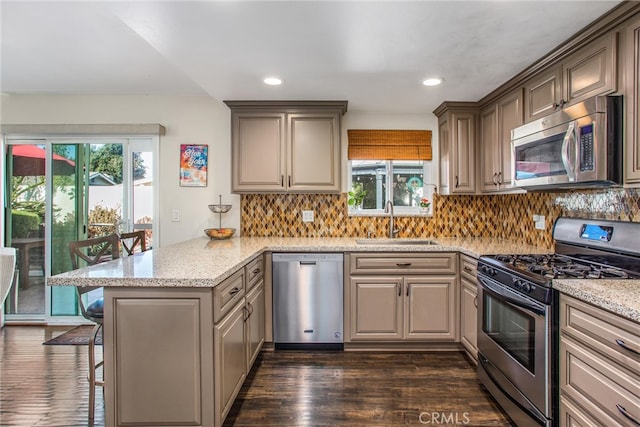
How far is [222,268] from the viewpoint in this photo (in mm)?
1765

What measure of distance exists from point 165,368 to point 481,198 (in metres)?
3.16

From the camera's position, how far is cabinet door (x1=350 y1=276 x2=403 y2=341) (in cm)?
277

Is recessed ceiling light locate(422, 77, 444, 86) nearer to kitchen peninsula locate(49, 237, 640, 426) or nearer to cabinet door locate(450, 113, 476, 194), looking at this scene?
cabinet door locate(450, 113, 476, 194)

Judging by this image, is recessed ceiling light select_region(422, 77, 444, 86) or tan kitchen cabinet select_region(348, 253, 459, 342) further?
tan kitchen cabinet select_region(348, 253, 459, 342)

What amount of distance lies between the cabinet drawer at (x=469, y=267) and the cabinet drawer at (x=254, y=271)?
5.36ft

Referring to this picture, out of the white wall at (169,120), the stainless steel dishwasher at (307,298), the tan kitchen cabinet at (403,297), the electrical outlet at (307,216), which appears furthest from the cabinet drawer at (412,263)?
the white wall at (169,120)

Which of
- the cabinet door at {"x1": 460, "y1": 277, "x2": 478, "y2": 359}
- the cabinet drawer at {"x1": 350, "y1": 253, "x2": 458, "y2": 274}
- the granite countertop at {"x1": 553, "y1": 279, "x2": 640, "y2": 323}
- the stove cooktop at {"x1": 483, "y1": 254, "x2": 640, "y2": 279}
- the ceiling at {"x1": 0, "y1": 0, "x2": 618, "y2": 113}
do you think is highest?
the ceiling at {"x1": 0, "y1": 0, "x2": 618, "y2": 113}

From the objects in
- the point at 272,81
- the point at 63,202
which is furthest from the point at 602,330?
the point at 63,202

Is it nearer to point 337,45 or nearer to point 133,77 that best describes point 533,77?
point 337,45

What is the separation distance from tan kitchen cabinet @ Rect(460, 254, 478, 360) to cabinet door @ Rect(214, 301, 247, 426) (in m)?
1.68

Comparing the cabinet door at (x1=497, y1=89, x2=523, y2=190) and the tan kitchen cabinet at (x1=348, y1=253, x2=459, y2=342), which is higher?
the cabinet door at (x1=497, y1=89, x2=523, y2=190)

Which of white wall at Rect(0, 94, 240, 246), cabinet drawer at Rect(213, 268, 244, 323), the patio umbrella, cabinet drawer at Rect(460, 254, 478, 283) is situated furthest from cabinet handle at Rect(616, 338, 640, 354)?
the patio umbrella

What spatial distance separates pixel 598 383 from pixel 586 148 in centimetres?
111

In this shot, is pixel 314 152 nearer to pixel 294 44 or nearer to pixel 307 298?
pixel 294 44
